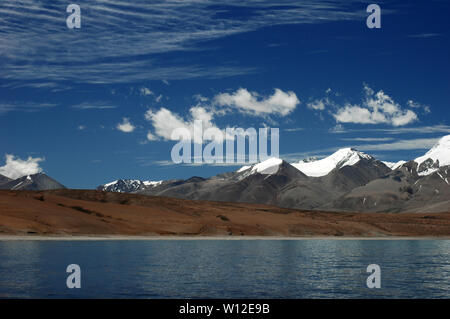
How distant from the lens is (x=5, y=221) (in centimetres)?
15200

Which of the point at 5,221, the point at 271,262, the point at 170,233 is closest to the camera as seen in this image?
the point at 271,262

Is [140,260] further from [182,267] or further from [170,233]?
[170,233]

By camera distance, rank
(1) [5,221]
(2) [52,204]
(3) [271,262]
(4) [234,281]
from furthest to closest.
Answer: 1. (2) [52,204]
2. (1) [5,221]
3. (3) [271,262]
4. (4) [234,281]

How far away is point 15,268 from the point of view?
203 ft
